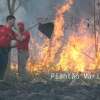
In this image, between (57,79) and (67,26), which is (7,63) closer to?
(57,79)

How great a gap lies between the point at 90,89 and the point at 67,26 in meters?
4.34

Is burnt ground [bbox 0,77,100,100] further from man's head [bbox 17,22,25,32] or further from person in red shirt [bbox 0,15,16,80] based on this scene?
man's head [bbox 17,22,25,32]

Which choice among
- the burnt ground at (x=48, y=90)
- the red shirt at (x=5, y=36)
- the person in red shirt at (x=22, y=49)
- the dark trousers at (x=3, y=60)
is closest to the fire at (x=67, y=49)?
the person in red shirt at (x=22, y=49)

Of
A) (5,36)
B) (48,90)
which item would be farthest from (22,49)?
(48,90)

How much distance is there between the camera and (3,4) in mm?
15992

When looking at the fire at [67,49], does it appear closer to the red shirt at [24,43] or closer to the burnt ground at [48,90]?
the red shirt at [24,43]

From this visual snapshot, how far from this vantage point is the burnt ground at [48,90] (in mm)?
10898

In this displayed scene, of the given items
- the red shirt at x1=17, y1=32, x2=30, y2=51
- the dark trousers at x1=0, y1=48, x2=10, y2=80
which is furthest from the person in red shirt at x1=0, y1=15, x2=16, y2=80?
the red shirt at x1=17, y1=32, x2=30, y2=51

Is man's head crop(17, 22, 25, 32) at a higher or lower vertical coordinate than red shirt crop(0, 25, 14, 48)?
higher

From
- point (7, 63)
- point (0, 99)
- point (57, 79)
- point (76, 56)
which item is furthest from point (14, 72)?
point (0, 99)

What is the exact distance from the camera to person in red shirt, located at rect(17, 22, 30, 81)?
14438 mm

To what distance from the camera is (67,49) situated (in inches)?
638

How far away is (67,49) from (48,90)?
443 cm

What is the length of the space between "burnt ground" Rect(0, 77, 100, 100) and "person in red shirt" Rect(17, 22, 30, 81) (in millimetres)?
1130
